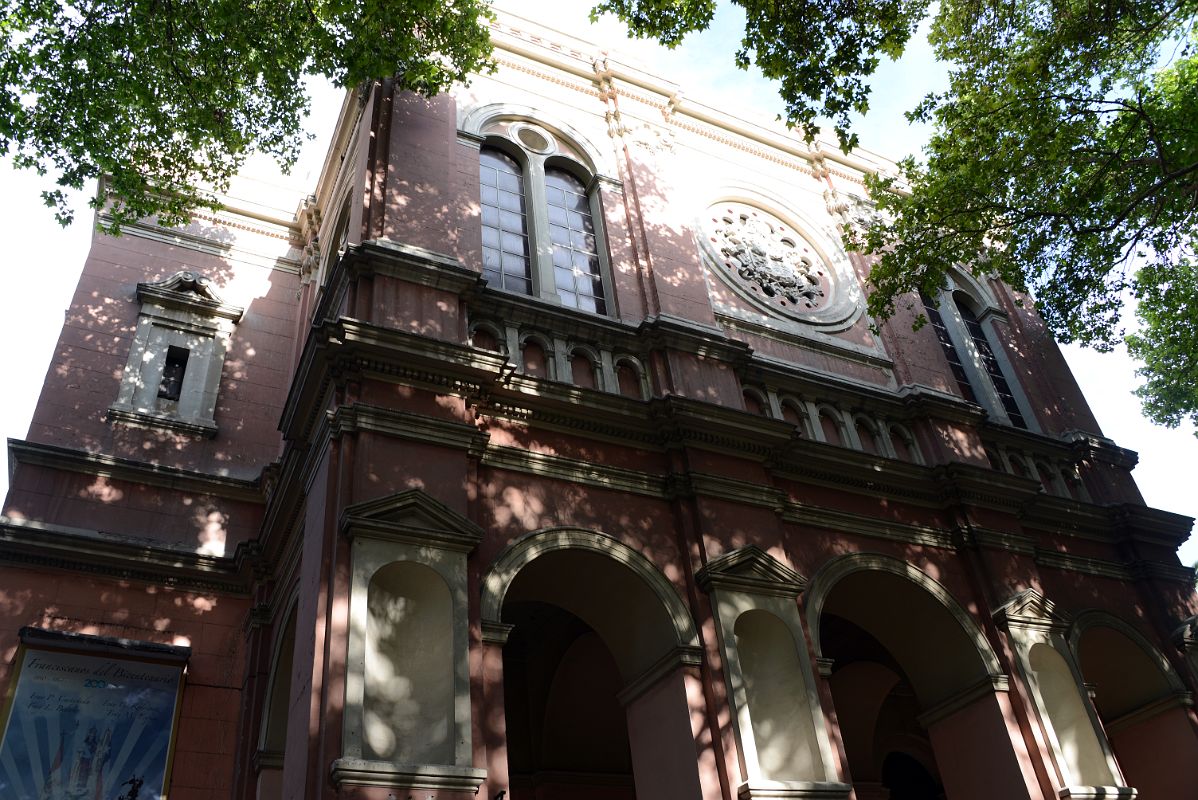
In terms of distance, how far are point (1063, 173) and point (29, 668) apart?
523 inches

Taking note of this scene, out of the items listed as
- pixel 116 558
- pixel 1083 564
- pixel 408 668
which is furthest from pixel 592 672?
pixel 1083 564

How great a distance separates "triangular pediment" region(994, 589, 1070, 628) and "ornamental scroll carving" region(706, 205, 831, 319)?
4944mm

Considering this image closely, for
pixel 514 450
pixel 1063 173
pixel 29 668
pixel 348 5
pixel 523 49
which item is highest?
pixel 523 49

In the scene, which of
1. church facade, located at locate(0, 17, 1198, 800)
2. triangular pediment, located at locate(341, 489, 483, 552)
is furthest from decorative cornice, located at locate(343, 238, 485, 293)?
triangular pediment, located at locate(341, 489, 483, 552)

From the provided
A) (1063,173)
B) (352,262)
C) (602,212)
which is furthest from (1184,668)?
(352,262)

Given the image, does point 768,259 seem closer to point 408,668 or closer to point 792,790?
point 792,790

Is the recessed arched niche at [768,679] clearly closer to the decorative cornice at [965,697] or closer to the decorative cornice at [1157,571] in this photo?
the decorative cornice at [965,697]

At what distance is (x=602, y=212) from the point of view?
1262 centimetres

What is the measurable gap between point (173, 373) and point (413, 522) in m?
6.81

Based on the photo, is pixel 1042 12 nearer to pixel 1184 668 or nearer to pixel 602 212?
pixel 602 212

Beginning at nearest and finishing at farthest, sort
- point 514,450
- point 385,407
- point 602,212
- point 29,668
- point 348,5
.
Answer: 1. point 385,407
2. point 514,450
3. point 29,668
4. point 348,5
5. point 602,212

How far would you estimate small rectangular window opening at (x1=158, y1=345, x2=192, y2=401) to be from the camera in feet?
41.3

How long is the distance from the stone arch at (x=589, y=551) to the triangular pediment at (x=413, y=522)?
1.34ft

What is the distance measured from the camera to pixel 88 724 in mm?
9547
